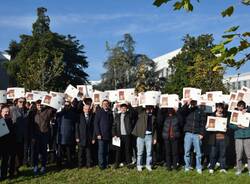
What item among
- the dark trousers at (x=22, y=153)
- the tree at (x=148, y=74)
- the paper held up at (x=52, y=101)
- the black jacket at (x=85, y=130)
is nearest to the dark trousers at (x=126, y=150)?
the black jacket at (x=85, y=130)

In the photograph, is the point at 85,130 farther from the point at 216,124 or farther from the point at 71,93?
the point at 216,124

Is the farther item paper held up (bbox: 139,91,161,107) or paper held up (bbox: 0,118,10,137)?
paper held up (bbox: 139,91,161,107)

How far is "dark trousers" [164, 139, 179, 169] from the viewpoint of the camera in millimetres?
12727

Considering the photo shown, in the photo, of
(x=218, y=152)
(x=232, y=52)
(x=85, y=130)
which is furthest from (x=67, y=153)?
(x=232, y=52)

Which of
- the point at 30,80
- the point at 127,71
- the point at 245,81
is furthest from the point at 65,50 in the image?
the point at 245,81

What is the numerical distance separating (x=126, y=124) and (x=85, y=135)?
4.01 feet

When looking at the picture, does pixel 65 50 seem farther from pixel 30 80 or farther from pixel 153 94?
pixel 153 94

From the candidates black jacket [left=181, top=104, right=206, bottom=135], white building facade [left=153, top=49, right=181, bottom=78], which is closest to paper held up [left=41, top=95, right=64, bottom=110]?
black jacket [left=181, top=104, right=206, bottom=135]

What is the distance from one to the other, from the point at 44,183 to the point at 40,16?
181ft

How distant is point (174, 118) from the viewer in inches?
505

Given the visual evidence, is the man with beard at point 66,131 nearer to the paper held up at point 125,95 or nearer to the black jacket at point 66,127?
the black jacket at point 66,127

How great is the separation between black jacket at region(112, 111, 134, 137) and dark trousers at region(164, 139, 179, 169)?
3.73 feet

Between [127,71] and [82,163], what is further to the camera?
[127,71]

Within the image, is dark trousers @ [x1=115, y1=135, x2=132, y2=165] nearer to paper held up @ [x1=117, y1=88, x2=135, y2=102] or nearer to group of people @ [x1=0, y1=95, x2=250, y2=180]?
group of people @ [x1=0, y1=95, x2=250, y2=180]
